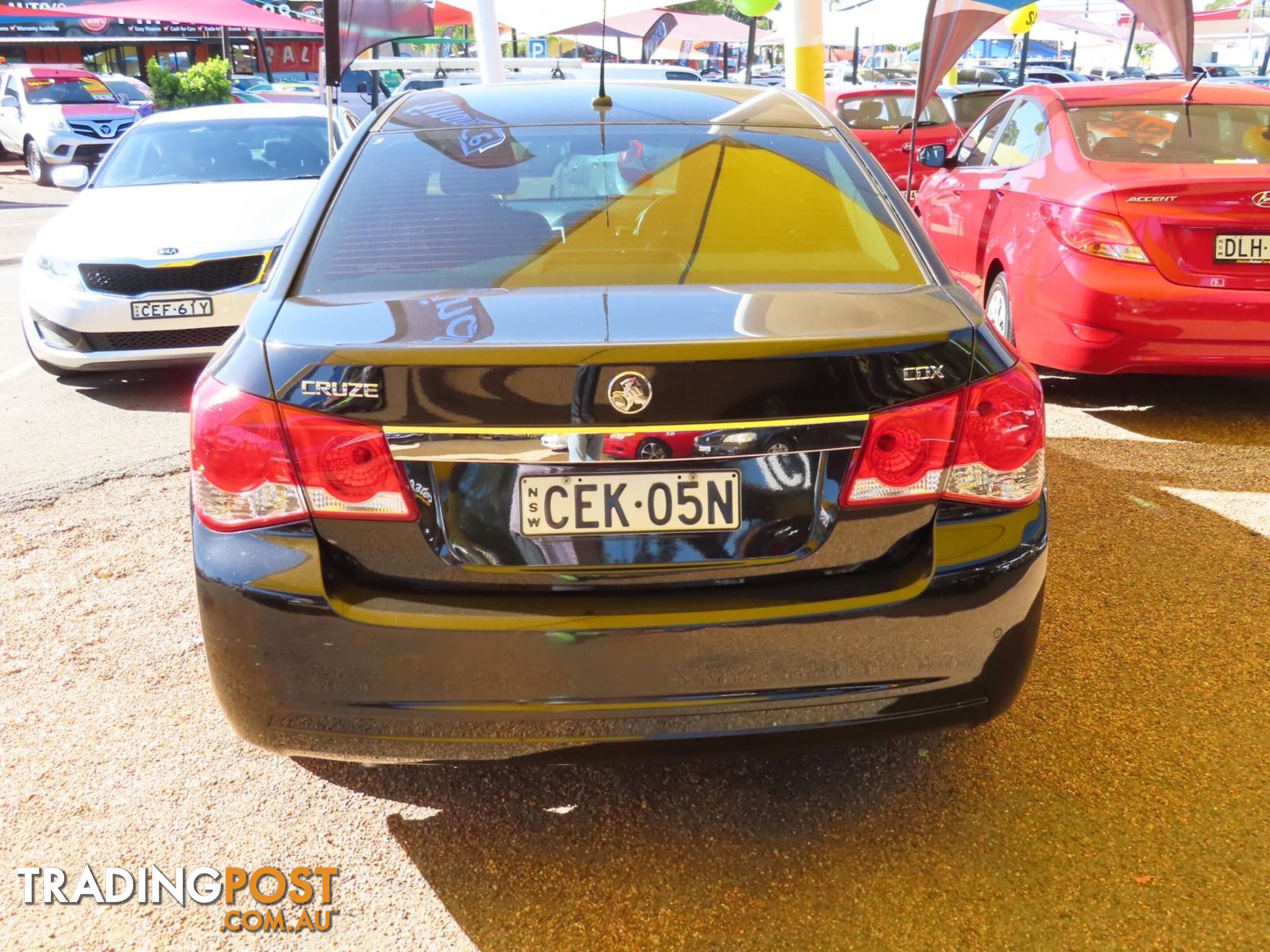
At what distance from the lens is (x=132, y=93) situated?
2541 centimetres

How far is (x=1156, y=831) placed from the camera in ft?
8.46

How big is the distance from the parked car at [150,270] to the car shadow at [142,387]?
0.69ft

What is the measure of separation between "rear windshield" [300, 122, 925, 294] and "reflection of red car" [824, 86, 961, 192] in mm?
11139

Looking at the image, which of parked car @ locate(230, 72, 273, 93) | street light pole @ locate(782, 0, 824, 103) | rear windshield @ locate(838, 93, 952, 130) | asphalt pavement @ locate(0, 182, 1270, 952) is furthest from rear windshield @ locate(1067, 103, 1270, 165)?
parked car @ locate(230, 72, 273, 93)

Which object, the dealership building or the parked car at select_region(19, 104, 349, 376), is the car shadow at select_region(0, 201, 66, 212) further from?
the dealership building

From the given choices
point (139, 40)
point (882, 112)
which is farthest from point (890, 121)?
point (139, 40)

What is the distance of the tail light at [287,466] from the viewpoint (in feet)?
7.05

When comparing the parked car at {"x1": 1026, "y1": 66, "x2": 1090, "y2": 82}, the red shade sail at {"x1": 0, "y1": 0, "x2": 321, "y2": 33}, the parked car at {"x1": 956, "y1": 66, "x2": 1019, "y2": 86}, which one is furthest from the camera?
the parked car at {"x1": 956, "y1": 66, "x2": 1019, "y2": 86}

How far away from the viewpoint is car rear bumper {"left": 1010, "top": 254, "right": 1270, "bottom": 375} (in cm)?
530

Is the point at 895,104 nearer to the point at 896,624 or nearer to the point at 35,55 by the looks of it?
the point at 896,624

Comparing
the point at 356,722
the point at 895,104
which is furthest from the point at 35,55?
the point at 356,722

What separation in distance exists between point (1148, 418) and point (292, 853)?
15.6ft

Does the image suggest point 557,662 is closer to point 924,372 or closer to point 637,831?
point 637,831

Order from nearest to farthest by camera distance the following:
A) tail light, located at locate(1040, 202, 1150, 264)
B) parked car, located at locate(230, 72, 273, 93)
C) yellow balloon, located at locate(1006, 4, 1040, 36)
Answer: tail light, located at locate(1040, 202, 1150, 264)
yellow balloon, located at locate(1006, 4, 1040, 36)
parked car, located at locate(230, 72, 273, 93)
